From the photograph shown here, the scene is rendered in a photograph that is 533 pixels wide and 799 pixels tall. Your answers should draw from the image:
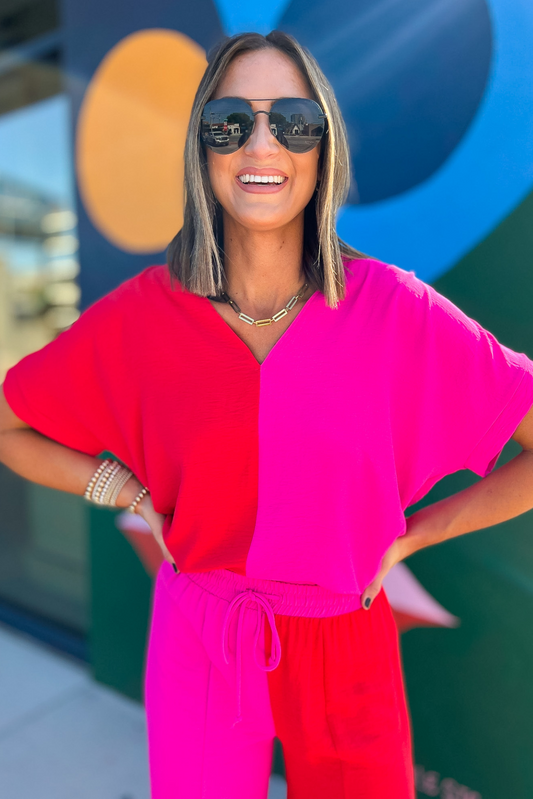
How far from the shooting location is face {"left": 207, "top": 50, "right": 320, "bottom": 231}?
1174 mm

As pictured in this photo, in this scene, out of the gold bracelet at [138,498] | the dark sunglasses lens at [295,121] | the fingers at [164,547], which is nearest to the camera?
the dark sunglasses lens at [295,121]

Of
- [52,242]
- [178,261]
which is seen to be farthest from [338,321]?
[52,242]

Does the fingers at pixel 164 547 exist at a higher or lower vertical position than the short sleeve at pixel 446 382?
lower

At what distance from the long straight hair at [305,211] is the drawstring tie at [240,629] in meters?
0.59

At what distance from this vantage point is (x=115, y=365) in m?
1.34

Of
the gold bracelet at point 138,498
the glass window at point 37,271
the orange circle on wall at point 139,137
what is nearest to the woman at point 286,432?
the gold bracelet at point 138,498

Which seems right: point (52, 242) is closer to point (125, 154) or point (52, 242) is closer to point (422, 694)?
point (125, 154)

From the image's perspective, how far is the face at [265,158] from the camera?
1.17 metres

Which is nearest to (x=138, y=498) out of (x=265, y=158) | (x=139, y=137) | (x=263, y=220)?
(x=263, y=220)

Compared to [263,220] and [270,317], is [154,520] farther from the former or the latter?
[263,220]

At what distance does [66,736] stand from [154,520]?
1.54 meters

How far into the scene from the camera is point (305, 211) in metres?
1.33

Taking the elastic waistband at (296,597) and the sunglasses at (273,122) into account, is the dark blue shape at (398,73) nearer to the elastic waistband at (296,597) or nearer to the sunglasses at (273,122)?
the sunglasses at (273,122)

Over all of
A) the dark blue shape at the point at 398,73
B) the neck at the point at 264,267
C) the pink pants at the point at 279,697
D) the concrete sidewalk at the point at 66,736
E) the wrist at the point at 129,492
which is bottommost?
the concrete sidewalk at the point at 66,736
